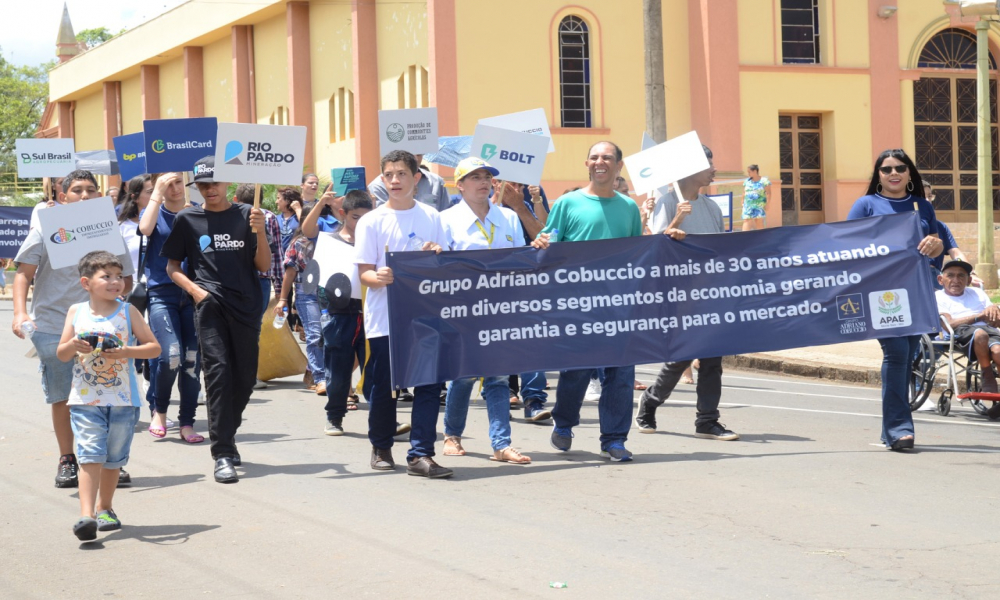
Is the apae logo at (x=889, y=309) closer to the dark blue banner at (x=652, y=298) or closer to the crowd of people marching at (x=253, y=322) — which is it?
the dark blue banner at (x=652, y=298)

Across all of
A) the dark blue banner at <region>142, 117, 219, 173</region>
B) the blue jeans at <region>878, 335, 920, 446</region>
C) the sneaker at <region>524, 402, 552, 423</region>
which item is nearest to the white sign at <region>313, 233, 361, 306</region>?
the dark blue banner at <region>142, 117, 219, 173</region>

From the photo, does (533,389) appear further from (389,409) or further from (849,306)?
(849,306)

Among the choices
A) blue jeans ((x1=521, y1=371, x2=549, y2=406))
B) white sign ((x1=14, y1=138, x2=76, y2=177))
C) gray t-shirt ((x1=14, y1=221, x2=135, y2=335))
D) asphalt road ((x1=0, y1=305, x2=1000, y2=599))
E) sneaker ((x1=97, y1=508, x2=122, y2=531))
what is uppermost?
white sign ((x1=14, y1=138, x2=76, y2=177))

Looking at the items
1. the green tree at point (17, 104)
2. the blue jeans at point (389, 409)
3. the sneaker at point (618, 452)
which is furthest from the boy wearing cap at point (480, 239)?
the green tree at point (17, 104)

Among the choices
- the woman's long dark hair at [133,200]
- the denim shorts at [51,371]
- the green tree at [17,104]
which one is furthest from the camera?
the green tree at [17,104]

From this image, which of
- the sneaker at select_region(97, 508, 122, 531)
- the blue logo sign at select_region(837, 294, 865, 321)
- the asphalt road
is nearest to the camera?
the asphalt road

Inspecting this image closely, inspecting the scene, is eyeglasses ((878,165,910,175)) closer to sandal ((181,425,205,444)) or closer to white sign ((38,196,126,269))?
white sign ((38,196,126,269))

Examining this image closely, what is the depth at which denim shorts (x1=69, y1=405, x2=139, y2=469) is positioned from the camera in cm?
648

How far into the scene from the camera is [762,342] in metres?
8.90

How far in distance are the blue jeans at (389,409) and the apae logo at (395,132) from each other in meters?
4.72

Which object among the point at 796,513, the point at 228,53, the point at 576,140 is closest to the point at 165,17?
the point at 228,53

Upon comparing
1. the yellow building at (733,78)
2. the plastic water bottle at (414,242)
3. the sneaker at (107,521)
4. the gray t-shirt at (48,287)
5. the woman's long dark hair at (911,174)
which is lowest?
the sneaker at (107,521)

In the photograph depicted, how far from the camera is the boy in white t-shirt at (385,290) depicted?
7934 mm

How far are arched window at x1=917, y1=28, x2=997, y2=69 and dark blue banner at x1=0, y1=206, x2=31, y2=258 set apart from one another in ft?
75.8
